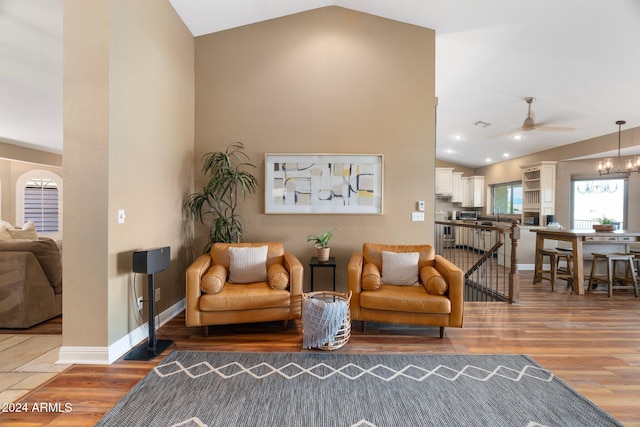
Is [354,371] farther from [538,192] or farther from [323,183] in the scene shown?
[538,192]

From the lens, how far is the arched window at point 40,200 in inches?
270

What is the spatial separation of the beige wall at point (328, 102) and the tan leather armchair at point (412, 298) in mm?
964

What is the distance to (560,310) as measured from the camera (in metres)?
3.78

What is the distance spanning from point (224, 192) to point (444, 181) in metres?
7.98

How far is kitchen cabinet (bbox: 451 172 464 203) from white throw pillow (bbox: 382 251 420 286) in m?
7.49

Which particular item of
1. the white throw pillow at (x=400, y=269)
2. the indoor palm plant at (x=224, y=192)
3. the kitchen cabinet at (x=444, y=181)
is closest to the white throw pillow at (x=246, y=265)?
the indoor palm plant at (x=224, y=192)

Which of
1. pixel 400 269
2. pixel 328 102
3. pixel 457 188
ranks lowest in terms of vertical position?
pixel 400 269

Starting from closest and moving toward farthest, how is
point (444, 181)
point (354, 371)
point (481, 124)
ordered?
point (354, 371) < point (481, 124) < point (444, 181)

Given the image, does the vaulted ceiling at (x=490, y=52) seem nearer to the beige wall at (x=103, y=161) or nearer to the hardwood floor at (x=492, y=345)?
the beige wall at (x=103, y=161)

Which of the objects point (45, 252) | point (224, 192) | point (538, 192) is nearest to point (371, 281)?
point (224, 192)

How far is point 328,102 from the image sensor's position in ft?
13.0

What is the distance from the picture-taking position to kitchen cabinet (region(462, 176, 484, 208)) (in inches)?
385

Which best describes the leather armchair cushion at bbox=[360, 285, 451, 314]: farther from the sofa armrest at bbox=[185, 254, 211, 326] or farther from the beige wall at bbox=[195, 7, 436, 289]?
the sofa armrest at bbox=[185, 254, 211, 326]

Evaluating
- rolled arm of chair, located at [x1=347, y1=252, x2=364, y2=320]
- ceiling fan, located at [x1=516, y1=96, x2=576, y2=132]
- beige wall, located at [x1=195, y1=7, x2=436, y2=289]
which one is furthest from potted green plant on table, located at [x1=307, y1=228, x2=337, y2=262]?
ceiling fan, located at [x1=516, y1=96, x2=576, y2=132]
